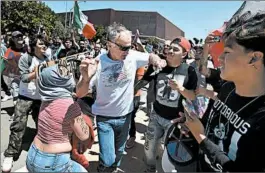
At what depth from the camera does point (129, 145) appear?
4.08 metres

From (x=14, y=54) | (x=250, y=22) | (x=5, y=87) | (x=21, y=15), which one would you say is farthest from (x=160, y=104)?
(x=21, y=15)

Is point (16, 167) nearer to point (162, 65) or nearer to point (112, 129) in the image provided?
point (112, 129)

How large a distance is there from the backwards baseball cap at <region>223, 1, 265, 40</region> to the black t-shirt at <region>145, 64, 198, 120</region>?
1.55m

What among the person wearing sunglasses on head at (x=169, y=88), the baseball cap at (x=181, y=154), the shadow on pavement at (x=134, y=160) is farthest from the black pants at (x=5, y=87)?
the baseball cap at (x=181, y=154)

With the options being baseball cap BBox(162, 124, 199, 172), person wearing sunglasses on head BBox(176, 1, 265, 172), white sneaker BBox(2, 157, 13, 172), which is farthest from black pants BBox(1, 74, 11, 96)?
person wearing sunglasses on head BBox(176, 1, 265, 172)

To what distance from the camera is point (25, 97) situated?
139 inches

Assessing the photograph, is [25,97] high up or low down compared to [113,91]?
down

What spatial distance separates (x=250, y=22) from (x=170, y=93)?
1716 millimetres

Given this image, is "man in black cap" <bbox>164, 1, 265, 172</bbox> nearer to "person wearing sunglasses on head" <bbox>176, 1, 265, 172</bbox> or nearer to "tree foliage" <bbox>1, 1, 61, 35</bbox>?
"person wearing sunglasses on head" <bbox>176, 1, 265, 172</bbox>

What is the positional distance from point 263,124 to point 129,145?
3.03m

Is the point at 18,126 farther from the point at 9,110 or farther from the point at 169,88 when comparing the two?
the point at 9,110

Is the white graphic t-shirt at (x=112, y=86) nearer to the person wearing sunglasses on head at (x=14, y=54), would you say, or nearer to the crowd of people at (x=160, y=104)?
the crowd of people at (x=160, y=104)

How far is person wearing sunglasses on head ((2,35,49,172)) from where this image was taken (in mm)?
3280

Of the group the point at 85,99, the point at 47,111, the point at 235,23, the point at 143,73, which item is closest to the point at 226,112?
the point at 235,23
